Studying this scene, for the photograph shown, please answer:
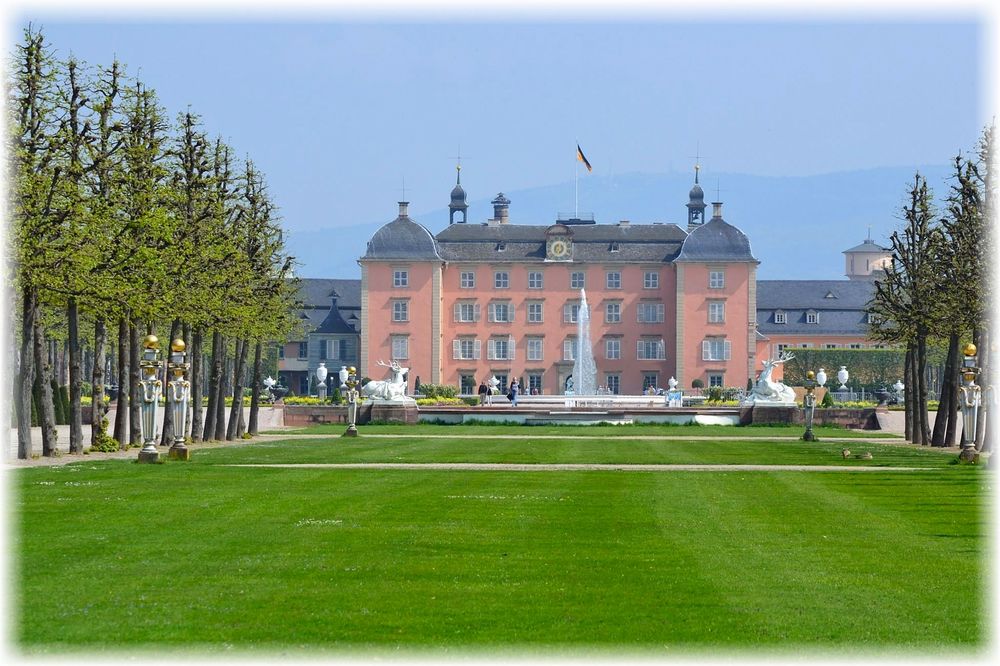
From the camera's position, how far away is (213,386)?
47281 mm

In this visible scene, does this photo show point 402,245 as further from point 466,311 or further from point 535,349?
point 535,349

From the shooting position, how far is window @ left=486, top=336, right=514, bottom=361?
112 meters

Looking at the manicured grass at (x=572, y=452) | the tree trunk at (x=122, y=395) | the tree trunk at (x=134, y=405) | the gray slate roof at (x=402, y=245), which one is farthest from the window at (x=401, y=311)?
the tree trunk at (x=122, y=395)

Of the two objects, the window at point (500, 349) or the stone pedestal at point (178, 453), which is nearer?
the stone pedestal at point (178, 453)

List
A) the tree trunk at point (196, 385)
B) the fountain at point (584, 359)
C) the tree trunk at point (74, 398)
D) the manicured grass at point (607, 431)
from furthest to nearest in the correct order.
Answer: the fountain at point (584, 359)
the manicured grass at point (607, 431)
the tree trunk at point (196, 385)
the tree trunk at point (74, 398)

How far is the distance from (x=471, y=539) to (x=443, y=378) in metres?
94.2

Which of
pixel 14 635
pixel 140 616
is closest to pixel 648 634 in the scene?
pixel 140 616

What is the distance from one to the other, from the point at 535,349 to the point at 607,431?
188 feet

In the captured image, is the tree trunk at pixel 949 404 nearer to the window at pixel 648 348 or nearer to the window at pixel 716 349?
the window at pixel 716 349

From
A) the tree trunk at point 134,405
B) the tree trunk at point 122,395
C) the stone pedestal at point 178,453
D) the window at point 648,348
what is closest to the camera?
the stone pedestal at point 178,453

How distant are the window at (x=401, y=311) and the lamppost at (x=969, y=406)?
3059 inches

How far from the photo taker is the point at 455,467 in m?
30.8

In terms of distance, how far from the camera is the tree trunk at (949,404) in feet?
147

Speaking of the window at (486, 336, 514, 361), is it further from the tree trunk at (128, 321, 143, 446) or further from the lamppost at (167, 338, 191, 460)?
the lamppost at (167, 338, 191, 460)
